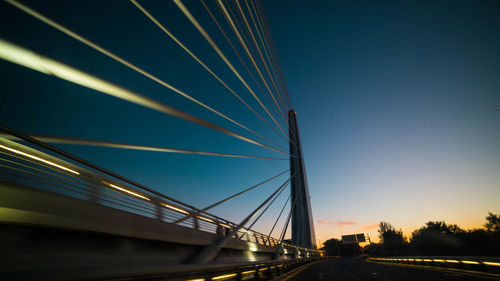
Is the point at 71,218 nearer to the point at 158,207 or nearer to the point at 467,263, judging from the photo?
the point at 158,207

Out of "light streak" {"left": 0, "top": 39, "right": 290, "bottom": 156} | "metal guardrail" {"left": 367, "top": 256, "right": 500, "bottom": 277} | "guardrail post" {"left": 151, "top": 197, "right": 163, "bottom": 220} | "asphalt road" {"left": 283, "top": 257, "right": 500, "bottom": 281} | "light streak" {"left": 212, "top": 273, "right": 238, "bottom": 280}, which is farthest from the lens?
"metal guardrail" {"left": 367, "top": 256, "right": 500, "bottom": 277}

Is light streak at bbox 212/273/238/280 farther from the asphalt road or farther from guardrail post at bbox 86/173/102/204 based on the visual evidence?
the asphalt road

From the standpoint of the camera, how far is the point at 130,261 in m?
4.09

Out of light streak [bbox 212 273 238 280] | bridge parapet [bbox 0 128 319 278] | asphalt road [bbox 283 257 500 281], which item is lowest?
asphalt road [bbox 283 257 500 281]

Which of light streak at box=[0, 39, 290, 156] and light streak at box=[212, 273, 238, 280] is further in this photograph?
light streak at box=[212, 273, 238, 280]

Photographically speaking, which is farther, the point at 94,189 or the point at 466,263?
the point at 466,263

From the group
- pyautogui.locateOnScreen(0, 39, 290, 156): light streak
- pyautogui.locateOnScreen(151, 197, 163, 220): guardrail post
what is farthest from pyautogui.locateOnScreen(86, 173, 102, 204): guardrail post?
pyautogui.locateOnScreen(0, 39, 290, 156): light streak

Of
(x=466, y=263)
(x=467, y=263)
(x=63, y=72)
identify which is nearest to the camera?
(x=63, y=72)

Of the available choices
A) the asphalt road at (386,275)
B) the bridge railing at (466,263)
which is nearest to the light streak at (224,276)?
the asphalt road at (386,275)

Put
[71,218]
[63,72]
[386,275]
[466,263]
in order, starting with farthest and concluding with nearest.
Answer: [466,263] < [386,275] < [71,218] < [63,72]

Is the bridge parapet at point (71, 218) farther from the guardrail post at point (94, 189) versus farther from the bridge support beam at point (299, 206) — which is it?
the bridge support beam at point (299, 206)

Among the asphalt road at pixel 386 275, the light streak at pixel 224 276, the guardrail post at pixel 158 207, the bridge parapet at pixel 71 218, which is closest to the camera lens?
the bridge parapet at pixel 71 218

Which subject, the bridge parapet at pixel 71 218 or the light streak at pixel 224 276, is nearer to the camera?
the bridge parapet at pixel 71 218

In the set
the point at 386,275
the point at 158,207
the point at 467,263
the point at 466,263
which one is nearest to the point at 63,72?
the point at 158,207
